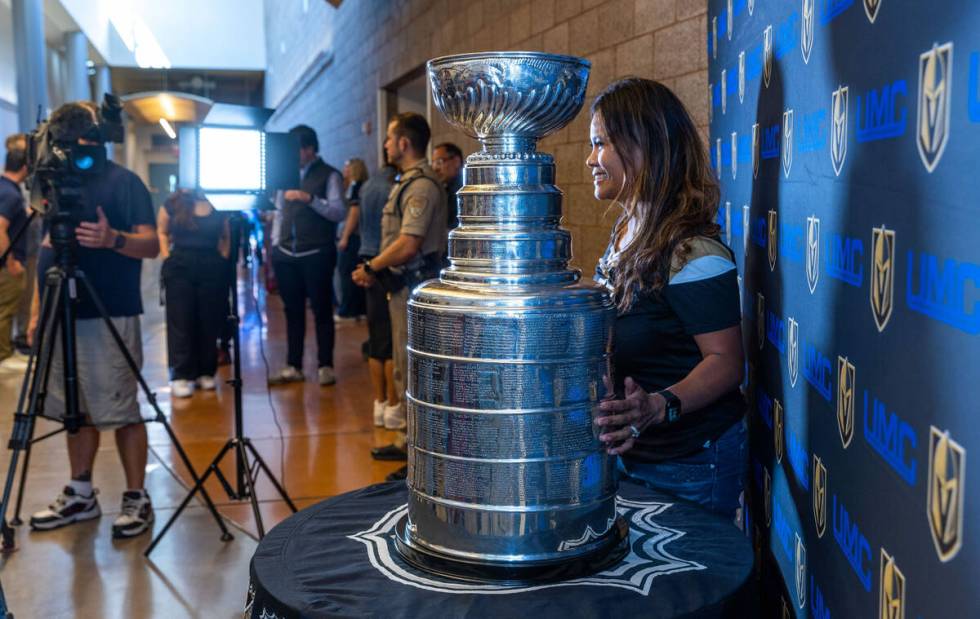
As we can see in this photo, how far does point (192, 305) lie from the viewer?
5.81m

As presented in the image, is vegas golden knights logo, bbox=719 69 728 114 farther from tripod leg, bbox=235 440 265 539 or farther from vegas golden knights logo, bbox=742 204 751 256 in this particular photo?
tripod leg, bbox=235 440 265 539

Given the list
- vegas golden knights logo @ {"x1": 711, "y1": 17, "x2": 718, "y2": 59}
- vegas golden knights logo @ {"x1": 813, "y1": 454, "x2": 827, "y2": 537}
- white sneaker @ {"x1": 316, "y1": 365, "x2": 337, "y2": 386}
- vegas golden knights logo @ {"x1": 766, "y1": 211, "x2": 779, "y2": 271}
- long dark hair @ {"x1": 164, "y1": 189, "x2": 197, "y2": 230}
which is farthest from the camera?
white sneaker @ {"x1": 316, "y1": 365, "x2": 337, "y2": 386}

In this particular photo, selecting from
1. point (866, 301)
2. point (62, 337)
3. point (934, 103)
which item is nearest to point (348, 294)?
point (62, 337)

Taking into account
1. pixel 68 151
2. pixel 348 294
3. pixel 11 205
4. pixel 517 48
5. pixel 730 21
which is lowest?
pixel 348 294

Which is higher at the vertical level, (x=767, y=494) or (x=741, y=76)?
(x=741, y=76)

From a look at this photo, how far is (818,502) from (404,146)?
10.7 feet

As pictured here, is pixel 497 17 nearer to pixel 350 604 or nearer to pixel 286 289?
pixel 286 289

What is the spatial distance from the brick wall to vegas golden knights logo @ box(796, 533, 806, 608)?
1075mm

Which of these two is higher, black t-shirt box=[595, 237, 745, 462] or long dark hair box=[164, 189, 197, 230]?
long dark hair box=[164, 189, 197, 230]

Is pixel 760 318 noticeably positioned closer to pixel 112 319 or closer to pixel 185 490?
pixel 112 319

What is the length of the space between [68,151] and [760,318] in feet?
7.44

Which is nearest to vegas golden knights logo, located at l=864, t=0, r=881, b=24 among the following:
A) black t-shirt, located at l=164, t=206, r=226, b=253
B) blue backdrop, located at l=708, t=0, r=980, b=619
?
blue backdrop, located at l=708, t=0, r=980, b=619

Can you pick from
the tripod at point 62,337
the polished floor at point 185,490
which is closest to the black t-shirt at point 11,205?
the polished floor at point 185,490

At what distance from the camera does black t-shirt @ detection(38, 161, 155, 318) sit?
3293 mm
